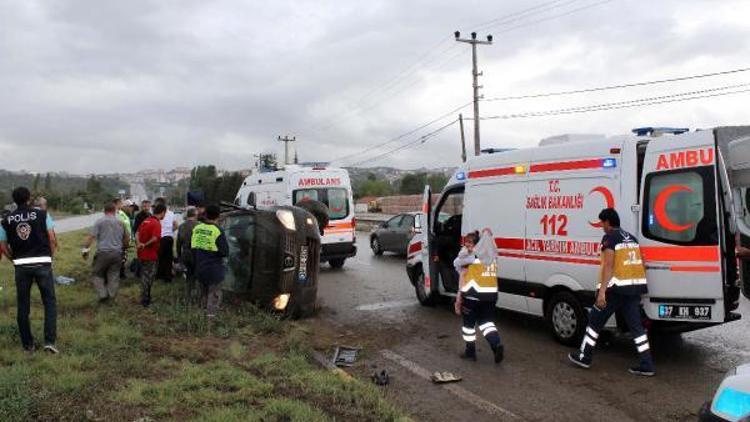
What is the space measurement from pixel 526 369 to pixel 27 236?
5182mm

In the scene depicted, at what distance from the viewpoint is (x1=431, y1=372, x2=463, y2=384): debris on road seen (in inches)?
250

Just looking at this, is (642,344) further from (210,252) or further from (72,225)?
(72,225)

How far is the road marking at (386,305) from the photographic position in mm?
10641

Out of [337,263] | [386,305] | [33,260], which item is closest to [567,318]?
[386,305]

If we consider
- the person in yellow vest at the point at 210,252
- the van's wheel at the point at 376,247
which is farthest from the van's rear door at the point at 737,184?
the van's wheel at the point at 376,247

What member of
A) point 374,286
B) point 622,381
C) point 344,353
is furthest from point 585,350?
point 374,286

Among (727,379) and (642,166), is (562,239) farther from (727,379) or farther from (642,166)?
(727,379)

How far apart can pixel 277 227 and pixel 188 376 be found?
3.57m

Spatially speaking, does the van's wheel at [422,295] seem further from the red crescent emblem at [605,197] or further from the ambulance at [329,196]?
the ambulance at [329,196]

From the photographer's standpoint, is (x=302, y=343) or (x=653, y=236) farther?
(x=302, y=343)

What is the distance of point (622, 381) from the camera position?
634 centimetres

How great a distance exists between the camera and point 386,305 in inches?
429

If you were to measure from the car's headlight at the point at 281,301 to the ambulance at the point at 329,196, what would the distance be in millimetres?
6857

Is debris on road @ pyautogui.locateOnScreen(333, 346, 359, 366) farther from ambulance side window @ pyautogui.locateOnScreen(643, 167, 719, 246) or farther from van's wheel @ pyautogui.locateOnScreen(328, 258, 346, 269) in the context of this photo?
van's wheel @ pyautogui.locateOnScreen(328, 258, 346, 269)
